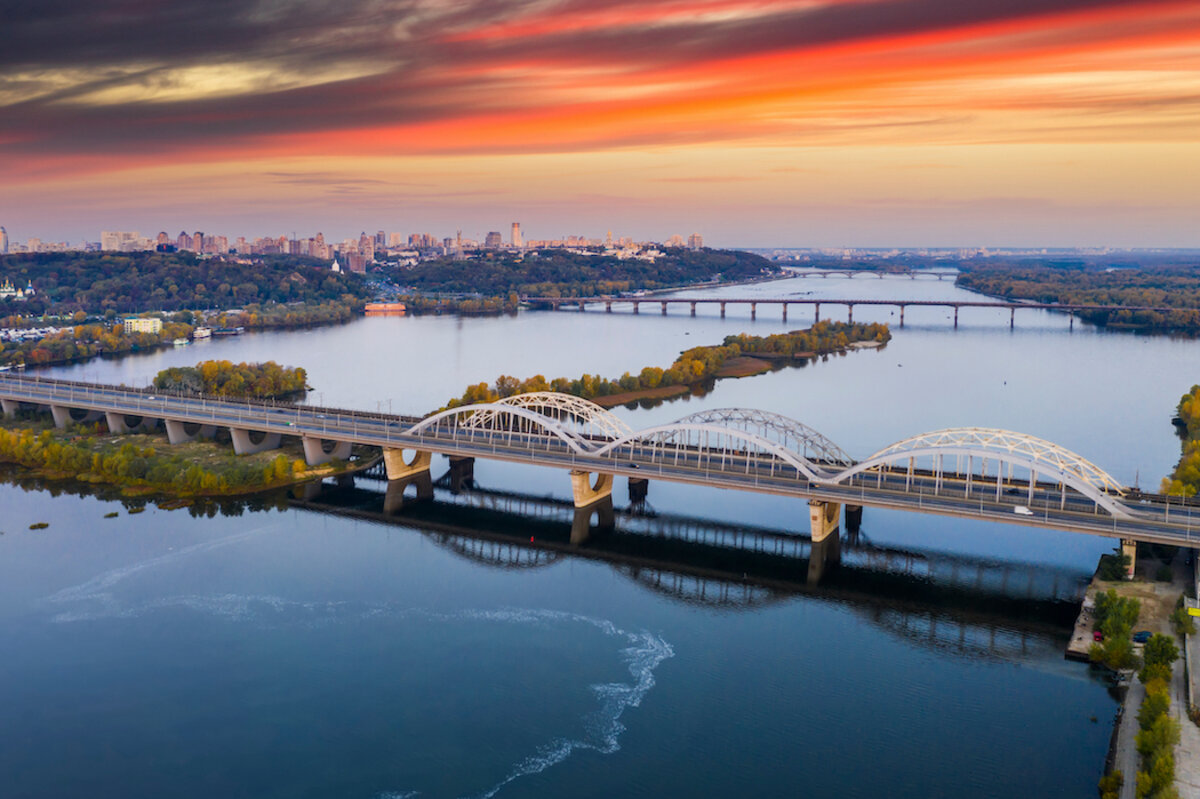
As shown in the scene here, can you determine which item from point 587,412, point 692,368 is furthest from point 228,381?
point 692,368

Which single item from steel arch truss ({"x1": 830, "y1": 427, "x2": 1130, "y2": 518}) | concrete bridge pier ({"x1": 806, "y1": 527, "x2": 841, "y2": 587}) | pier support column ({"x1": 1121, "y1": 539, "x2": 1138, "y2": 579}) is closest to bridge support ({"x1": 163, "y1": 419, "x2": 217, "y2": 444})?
concrete bridge pier ({"x1": 806, "y1": 527, "x2": 841, "y2": 587})

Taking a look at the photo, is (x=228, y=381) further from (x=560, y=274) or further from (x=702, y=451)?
(x=560, y=274)

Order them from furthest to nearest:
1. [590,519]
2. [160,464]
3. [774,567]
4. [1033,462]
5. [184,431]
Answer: [184,431], [160,464], [590,519], [774,567], [1033,462]

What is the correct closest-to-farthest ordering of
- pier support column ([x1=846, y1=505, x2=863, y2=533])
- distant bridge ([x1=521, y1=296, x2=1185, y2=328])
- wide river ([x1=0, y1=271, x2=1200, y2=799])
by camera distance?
wide river ([x1=0, y1=271, x2=1200, y2=799]), pier support column ([x1=846, y1=505, x2=863, y2=533]), distant bridge ([x1=521, y1=296, x2=1185, y2=328])

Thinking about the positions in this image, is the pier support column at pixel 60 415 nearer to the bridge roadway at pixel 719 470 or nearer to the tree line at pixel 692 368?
the bridge roadway at pixel 719 470

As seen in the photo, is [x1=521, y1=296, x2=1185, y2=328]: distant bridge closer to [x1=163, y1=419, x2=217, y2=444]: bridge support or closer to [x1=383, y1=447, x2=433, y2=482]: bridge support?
[x1=383, y1=447, x2=433, y2=482]: bridge support

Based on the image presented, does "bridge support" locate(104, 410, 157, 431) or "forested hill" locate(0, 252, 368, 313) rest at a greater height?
"forested hill" locate(0, 252, 368, 313)

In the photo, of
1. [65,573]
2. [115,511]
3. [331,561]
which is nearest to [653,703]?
[331,561]

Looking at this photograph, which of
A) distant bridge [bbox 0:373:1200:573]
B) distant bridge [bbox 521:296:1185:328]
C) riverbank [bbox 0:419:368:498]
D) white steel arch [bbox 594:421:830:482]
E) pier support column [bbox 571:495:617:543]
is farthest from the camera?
distant bridge [bbox 521:296:1185:328]
